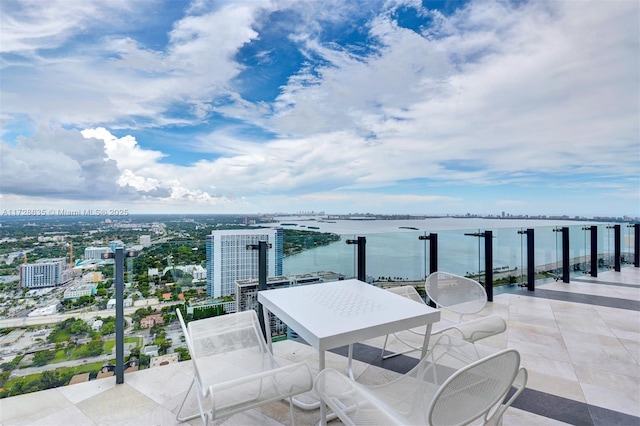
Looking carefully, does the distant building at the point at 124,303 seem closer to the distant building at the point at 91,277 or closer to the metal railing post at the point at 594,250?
the distant building at the point at 91,277

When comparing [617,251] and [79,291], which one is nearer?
[79,291]

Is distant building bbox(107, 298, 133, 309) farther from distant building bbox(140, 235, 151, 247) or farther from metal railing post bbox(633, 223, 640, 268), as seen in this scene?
metal railing post bbox(633, 223, 640, 268)

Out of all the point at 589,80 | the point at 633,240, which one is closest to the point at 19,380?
the point at 589,80

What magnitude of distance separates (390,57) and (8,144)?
704 cm

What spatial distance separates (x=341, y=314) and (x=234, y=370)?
784 millimetres

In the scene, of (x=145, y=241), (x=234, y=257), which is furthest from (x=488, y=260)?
(x=145, y=241)

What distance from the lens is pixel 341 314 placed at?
6.06 feet

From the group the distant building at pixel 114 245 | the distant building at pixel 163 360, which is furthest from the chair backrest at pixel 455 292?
the distant building at pixel 114 245

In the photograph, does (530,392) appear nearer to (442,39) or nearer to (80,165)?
(442,39)

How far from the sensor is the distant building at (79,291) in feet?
Answer: 7.97

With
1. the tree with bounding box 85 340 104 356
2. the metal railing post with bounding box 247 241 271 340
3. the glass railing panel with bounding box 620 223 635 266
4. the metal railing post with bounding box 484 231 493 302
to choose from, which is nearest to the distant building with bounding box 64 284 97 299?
the tree with bounding box 85 340 104 356

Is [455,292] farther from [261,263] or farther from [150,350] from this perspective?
[150,350]

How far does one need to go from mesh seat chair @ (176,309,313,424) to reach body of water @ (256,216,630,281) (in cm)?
116

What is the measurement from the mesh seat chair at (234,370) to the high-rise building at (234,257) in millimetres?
786
